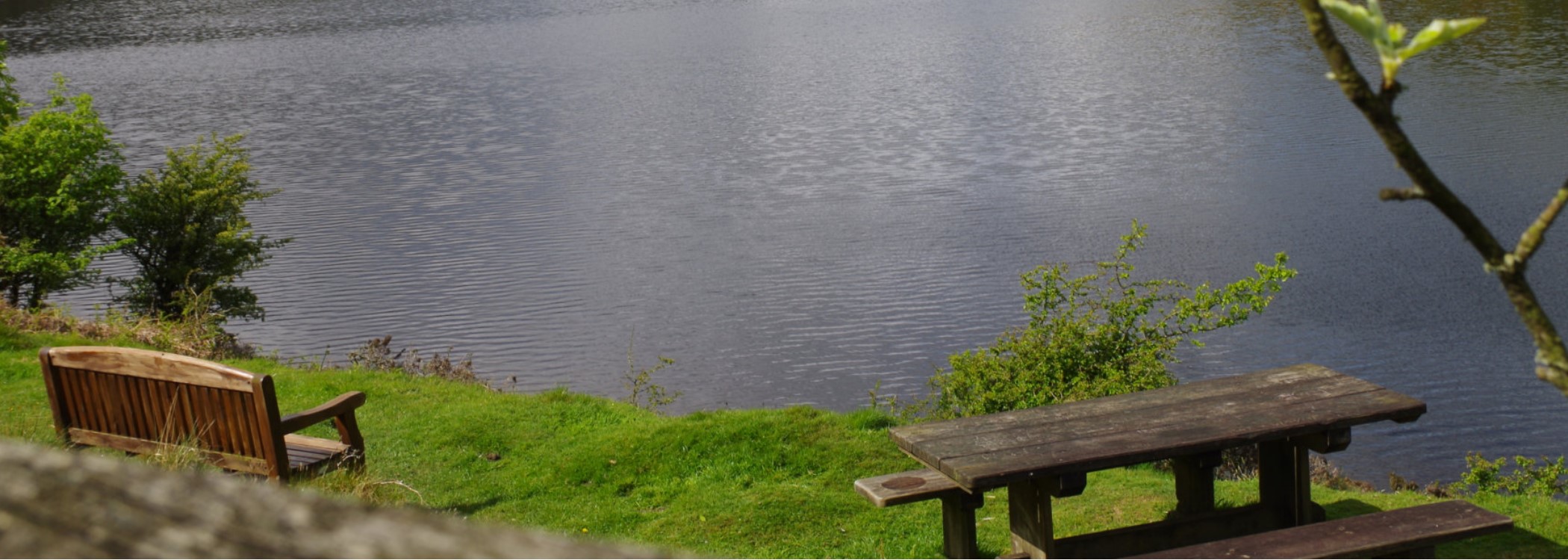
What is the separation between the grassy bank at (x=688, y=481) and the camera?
6613 millimetres

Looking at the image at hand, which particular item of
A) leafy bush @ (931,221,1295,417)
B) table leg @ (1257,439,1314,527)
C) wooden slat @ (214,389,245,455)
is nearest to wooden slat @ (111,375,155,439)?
wooden slat @ (214,389,245,455)

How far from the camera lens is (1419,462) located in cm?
1260

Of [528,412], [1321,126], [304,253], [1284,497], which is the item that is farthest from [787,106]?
[1284,497]

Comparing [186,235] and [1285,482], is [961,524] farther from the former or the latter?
[186,235]

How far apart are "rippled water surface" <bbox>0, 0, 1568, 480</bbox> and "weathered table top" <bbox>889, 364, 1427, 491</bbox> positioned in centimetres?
697

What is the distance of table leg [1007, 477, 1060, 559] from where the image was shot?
550cm

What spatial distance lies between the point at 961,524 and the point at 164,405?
4034 millimetres

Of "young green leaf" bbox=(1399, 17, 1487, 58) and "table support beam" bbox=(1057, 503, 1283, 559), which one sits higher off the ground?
"young green leaf" bbox=(1399, 17, 1487, 58)

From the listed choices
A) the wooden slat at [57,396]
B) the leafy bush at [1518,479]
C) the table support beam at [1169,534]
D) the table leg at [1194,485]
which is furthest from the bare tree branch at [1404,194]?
the leafy bush at [1518,479]

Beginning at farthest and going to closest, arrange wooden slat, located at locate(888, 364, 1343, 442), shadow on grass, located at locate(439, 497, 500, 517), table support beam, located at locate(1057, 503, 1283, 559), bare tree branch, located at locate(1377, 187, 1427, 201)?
shadow on grass, located at locate(439, 497, 500, 517) → table support beam, located at locate(1057, 503, 1283, 559) → wooden slat, located at locate(888, 364, 1343, 442) → bare tree branch, located at locate(1377, 187, 1427, 201)

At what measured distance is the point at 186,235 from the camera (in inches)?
672

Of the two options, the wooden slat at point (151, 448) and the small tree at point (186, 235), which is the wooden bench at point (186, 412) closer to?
the wooden slat at point (151, 448)

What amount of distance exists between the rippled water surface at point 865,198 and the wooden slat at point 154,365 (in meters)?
7.56

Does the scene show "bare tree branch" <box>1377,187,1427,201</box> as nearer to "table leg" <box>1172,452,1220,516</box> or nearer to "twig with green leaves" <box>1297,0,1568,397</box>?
Answer: "twig with green leaves" <box>1297,0,1568,397</box>
